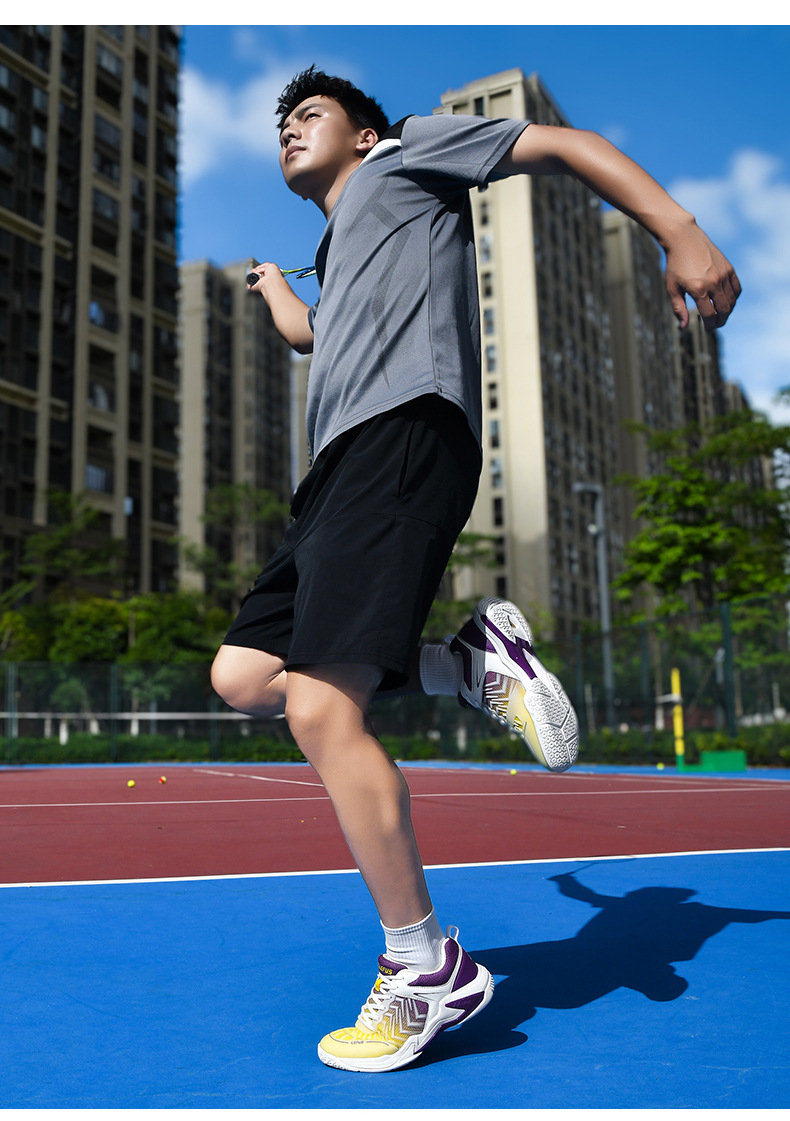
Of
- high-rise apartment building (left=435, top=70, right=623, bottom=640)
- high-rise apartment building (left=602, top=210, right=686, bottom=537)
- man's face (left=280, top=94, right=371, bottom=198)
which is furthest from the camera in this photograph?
high-rise apartment building (left=602, top=210, right=686, bottom=537)

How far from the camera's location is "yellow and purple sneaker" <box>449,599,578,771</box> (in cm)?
195

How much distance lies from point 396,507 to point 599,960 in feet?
4.04

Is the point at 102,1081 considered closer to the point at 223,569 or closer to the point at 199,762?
the point at 199,762

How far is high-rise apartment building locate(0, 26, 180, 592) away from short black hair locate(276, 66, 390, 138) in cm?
4220

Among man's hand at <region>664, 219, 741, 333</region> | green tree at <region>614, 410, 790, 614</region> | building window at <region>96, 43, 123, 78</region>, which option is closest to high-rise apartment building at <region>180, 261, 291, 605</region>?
building window at <region>96, 43, 123, 78</region>

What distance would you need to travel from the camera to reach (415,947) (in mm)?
1818

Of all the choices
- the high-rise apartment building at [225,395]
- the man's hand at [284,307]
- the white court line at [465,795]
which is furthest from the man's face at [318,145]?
the high-rise apartment building at [225,395]

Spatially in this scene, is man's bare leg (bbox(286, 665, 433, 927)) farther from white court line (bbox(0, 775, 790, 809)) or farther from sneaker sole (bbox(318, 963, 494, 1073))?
white court line (bbox(0, 775, 790, 809))

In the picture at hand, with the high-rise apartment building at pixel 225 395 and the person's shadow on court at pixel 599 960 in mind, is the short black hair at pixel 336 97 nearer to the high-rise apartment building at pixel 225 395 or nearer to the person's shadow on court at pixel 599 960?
the person's shadow on court at pixel 599 960

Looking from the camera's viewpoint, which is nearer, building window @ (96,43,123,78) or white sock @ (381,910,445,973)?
white sock @ (381,910,445,973)

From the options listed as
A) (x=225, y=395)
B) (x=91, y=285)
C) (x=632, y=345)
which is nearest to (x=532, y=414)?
(x=632, y=345)

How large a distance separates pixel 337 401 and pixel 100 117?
5652 cm

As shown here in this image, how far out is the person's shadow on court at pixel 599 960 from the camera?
1912mm

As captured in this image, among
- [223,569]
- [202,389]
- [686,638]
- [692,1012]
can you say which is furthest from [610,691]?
[202,389]
